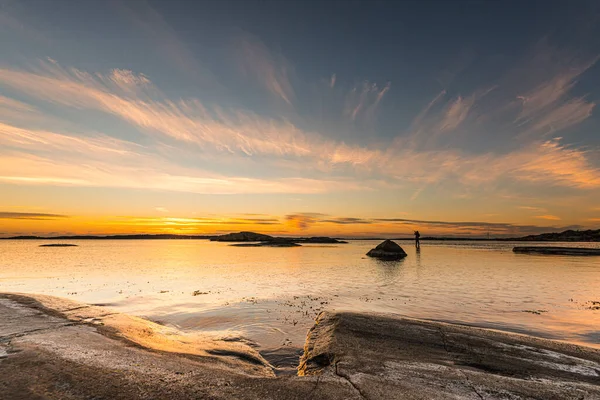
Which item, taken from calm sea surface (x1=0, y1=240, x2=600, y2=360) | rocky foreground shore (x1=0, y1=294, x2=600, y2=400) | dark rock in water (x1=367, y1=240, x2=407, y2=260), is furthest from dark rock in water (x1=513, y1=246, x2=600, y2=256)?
rocky foreground shore (x1=0, y1=294, x2=600, y2=400)

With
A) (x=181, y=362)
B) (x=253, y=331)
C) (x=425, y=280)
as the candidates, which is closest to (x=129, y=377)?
(x=181, y=362)

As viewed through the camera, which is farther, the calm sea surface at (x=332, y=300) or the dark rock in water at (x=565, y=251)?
the dark rock in water at (x=565, y=251)

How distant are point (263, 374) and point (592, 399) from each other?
7351 mm

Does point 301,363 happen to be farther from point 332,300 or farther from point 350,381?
point 332,300

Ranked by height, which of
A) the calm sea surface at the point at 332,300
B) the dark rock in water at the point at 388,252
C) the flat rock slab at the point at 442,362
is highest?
the dark rock in water at the point at 388,252

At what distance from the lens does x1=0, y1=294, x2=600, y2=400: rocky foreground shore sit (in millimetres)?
6316

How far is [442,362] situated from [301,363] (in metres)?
4.00

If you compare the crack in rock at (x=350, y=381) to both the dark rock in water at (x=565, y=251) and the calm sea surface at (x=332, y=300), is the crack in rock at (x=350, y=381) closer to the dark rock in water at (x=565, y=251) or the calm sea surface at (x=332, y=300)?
the calm sea surface at (x=332, y=300)

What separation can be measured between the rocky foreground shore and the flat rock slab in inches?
1.3

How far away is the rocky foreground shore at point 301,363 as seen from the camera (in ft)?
20.7

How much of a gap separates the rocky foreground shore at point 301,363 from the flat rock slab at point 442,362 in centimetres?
3

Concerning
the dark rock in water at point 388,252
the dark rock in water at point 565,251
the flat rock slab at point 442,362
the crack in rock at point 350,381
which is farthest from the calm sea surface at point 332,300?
the dark rock in water at point 565,251

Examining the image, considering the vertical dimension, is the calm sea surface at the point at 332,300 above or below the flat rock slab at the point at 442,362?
below

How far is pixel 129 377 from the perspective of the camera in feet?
21.7
